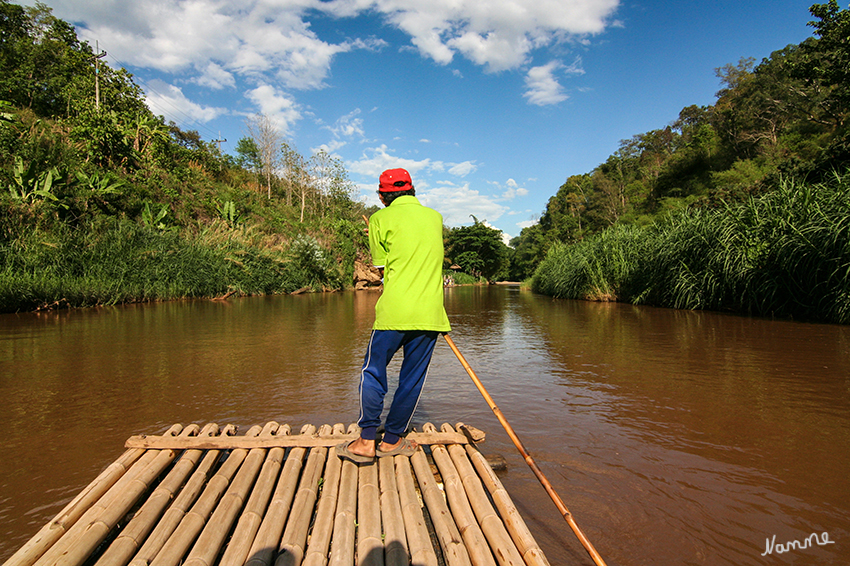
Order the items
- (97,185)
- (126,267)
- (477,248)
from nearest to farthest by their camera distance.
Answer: (126,267) < (97,185) < (477,248)

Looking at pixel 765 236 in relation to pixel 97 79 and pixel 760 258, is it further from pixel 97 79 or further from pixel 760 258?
pixel 97 79

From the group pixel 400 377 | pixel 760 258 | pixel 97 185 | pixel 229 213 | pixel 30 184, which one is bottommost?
pixel 400 377

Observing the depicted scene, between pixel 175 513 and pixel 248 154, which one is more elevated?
pixel 248 154

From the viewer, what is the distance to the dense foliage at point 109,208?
37.9ft

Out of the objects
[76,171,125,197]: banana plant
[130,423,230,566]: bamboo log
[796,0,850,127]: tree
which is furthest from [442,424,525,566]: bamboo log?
[76,171,125,197]: banana plant

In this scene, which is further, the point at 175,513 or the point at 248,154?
the point at 248,154

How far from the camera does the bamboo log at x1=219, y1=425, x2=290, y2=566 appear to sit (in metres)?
1.58

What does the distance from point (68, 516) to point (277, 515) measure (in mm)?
827

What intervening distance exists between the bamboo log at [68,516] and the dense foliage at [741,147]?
11478mm

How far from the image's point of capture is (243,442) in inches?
97.3

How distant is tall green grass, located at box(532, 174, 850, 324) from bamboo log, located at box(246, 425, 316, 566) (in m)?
8.31

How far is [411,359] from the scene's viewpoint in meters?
2.48

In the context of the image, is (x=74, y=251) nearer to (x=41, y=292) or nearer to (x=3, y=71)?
(x=41, y=292)

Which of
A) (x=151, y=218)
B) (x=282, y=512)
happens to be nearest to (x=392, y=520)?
(x=282, y=512)
